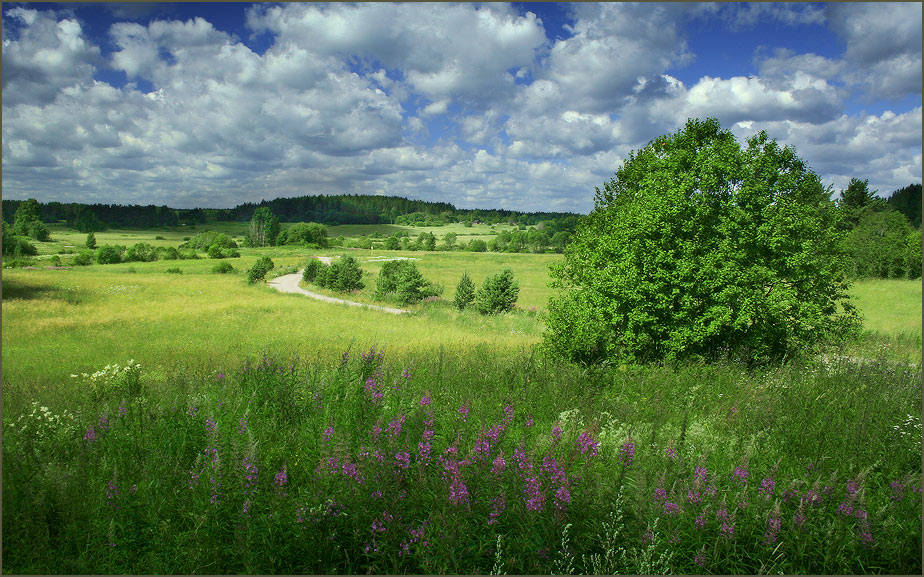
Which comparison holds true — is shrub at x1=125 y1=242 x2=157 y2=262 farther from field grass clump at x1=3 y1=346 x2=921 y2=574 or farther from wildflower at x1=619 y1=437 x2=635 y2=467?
wildflower at x1=619 y1=437 x2=635 y2=467

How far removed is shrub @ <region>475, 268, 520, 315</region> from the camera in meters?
33.7

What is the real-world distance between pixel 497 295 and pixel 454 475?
1186 inches

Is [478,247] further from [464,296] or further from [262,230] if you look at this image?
[464,296]

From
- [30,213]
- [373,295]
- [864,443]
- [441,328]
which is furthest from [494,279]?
[30,213]

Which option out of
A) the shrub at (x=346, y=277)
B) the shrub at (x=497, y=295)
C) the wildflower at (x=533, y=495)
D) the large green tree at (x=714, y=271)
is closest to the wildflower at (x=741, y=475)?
the wildflower at (x=533, y=495)

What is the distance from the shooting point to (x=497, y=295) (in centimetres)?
3362

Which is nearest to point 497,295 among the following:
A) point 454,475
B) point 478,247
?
point 454,475

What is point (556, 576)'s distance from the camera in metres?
3.29

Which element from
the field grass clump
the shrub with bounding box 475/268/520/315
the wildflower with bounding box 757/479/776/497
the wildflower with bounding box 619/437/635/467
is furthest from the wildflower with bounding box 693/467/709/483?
the shrub with bounding box 475/268/520/315

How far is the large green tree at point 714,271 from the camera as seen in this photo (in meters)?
11.3

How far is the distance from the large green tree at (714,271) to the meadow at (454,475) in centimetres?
359

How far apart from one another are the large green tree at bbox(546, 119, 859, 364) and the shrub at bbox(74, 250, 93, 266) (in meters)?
74.2

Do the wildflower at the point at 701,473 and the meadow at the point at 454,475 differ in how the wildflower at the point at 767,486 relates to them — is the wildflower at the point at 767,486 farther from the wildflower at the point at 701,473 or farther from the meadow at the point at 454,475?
the wildflower at the point at 701,473

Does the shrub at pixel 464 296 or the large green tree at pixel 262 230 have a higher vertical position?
the large green tree at pixel 262 230
